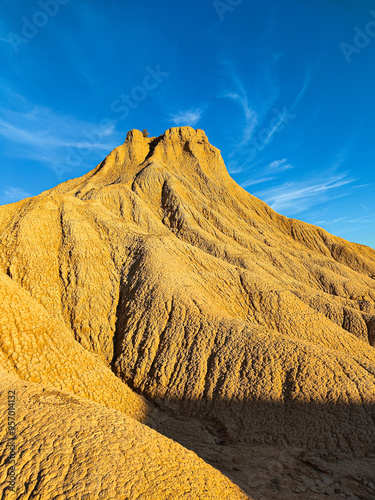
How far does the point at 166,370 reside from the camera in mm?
11719

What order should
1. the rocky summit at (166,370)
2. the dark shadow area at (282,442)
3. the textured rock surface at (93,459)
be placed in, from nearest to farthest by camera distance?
the textured rock surface at (93,459)
the rocky summit at (166,370)
the dark shadow area at (282,442)

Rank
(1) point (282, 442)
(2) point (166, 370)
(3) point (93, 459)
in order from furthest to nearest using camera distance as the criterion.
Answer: (2) point (166, 370) → (1) point (282, 442) → (3) point (93, 459)

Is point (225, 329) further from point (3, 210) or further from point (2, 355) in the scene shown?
point (3, 210)

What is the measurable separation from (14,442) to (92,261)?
12214mm

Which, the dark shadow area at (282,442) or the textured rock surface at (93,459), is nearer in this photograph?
the textured rock surface at (93,459)

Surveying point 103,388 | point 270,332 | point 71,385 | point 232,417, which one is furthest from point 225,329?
point 71,385

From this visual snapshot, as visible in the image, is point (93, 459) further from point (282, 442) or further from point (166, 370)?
point (166, 370)

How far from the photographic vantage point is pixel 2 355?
26.5 feet

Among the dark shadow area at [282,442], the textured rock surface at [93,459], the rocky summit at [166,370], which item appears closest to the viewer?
the textured rock surface at [93,459]

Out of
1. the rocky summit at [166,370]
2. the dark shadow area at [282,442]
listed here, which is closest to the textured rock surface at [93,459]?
the rocky summit at [166,370]

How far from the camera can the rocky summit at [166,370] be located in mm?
4969

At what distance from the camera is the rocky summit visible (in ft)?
16.3

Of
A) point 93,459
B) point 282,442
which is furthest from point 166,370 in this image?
point 93,459

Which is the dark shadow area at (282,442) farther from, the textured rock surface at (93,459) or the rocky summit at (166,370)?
the textured rock surface at (93,459)
